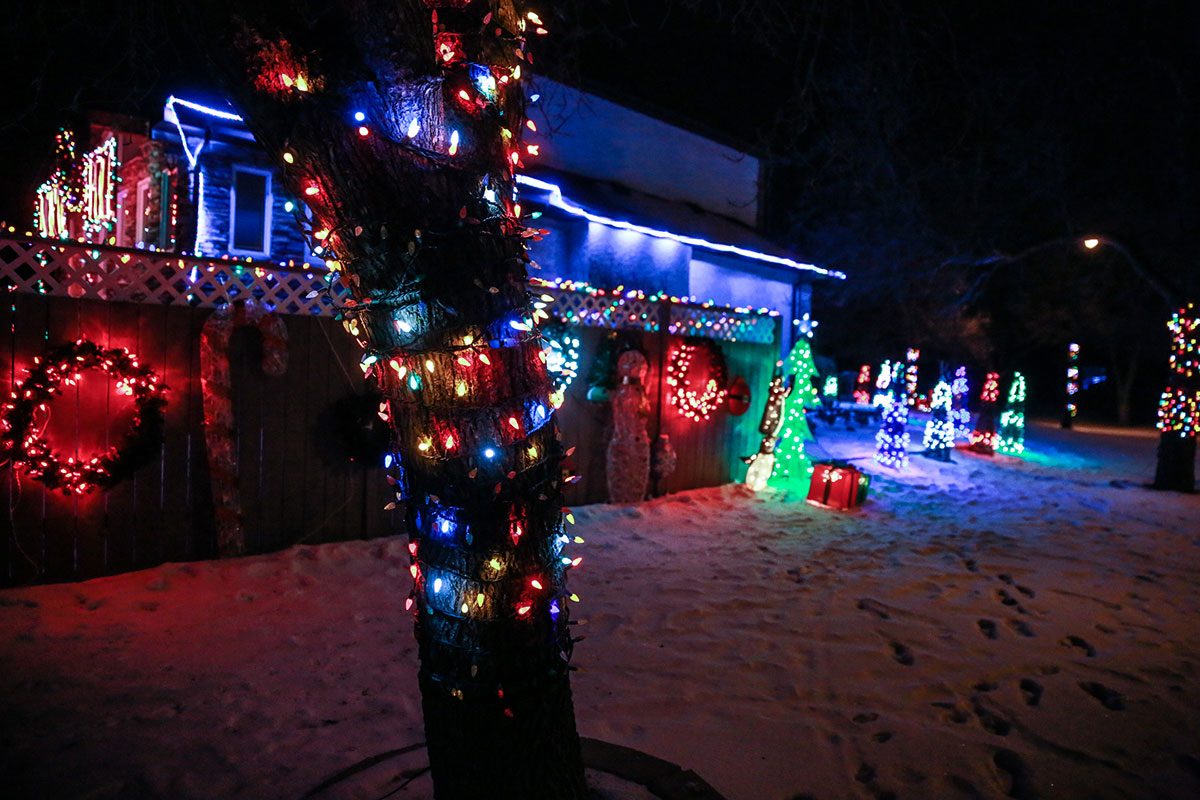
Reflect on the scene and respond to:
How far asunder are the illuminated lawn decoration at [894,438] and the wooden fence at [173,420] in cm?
818

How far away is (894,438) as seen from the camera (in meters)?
11.4

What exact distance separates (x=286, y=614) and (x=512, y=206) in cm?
361

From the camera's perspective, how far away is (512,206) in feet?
7.75

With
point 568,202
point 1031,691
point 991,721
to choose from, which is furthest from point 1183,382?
point 991,721

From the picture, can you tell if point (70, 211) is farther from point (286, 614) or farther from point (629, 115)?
point (286, 614)

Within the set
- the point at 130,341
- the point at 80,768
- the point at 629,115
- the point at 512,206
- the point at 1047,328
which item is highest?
the point at 629,115

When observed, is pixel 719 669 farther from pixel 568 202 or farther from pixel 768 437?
pixel 568 202

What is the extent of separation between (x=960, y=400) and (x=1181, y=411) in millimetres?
3609

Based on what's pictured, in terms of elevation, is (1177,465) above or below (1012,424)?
below

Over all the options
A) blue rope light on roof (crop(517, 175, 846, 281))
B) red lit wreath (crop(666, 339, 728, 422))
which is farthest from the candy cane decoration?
red lit wreath (crop(666, 339, 728, 422))

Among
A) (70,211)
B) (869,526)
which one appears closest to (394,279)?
(869,526)

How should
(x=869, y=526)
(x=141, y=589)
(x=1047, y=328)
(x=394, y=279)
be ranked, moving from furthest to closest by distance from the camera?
(x=1047, y=328)
(x=869, y=526)
(x=141, y=589)
(x=394, y=279)

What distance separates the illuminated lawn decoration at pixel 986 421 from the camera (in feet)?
45.8

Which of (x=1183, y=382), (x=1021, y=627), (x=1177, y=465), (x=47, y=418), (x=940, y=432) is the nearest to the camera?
(x=1021, y=627)
